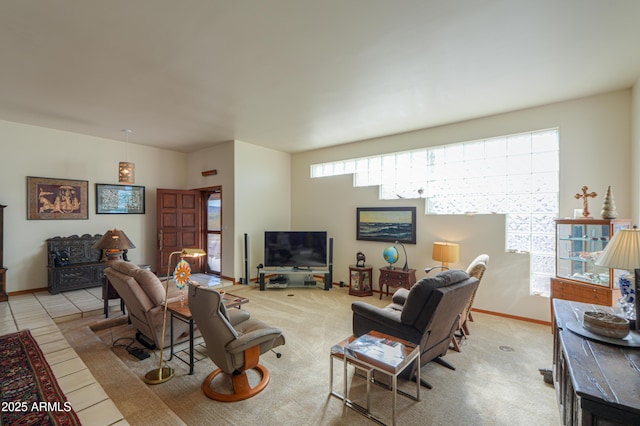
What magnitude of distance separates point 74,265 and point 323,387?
201 inches

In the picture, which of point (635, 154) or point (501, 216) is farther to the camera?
point (501, 216)

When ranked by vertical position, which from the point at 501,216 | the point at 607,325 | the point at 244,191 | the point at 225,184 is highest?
the point at 225,184

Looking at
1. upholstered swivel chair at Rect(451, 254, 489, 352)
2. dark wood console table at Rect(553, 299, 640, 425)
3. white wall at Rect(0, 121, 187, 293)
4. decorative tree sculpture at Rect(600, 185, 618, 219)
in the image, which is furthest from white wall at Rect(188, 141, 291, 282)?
decorative tree sculpture at Rect(600, 185, 618, 219)

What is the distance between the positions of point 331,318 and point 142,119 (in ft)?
13.8

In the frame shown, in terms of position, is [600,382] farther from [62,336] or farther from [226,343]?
[62,336]

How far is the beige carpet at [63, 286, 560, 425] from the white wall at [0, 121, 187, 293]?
231cm

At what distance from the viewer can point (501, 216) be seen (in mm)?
4254

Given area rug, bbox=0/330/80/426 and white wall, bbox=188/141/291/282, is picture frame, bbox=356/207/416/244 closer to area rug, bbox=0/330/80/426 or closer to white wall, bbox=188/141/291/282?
white wall, bbox=188/141/291/282

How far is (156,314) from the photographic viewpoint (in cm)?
291

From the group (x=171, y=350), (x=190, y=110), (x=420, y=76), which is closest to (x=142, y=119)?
(x=190, y=110)

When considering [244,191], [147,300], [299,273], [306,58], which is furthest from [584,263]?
[244,191]

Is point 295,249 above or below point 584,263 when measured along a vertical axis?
below

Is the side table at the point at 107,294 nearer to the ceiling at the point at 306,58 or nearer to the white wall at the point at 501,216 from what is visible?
the ceiling at the point at 306,58

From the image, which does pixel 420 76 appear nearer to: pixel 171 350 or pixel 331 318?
pixel 331 318
